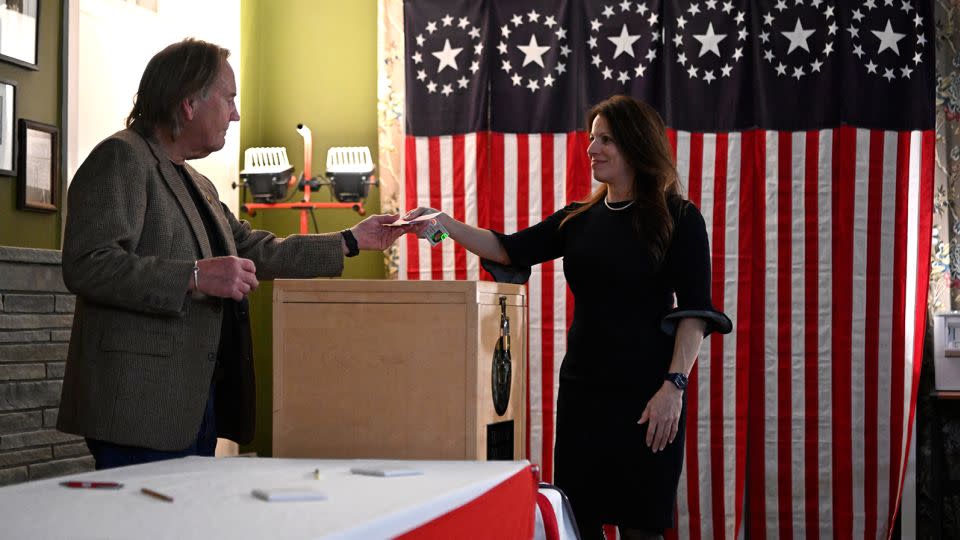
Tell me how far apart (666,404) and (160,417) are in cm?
104

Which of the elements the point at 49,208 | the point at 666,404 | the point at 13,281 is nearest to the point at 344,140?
the point at 49,208

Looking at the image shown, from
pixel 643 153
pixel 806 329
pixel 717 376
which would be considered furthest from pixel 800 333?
pixel 643 153

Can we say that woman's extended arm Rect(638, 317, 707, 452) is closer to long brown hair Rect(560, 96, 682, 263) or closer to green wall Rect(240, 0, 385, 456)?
long brown hair Rect(560, 96, 682, 263)

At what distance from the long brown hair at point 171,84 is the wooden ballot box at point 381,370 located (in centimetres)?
42

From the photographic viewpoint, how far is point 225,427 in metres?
1.80

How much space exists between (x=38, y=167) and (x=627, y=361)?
6.31 feet

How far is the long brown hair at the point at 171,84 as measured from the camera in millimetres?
1771

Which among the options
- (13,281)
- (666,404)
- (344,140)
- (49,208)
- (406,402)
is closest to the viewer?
(406,402)

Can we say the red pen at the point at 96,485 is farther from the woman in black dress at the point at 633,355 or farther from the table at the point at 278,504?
the woman in black dress at the point at 633,355

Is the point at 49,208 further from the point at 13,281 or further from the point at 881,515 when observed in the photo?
the point at 881,515

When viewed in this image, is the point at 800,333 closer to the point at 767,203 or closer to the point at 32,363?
the point at 767,203

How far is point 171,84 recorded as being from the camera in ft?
5.80

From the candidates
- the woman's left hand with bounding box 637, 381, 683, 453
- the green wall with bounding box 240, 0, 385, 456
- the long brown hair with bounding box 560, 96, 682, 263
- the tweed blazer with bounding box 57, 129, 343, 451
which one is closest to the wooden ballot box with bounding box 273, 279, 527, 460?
the tweed blazer with bounding box 57, 129, 343, 451

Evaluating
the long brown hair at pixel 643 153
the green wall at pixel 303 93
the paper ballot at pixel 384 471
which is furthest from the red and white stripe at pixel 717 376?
the paper ballot at pixel 384 471
